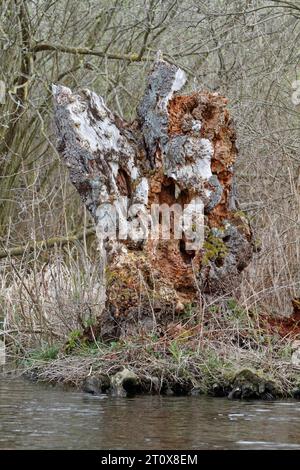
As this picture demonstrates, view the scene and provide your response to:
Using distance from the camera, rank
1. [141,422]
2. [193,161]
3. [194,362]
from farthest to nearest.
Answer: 1. [193,161]
2. [194,362]
3. [141,422]

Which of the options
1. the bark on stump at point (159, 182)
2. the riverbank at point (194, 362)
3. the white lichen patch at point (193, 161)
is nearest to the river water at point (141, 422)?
the riverbank at point (194, 362)

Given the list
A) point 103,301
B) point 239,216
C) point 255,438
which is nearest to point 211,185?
point 239,216

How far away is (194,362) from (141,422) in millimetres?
1771

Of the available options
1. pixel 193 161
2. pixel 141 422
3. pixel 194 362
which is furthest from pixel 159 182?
pixel 141 422

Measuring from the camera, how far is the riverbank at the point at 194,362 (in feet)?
28.5

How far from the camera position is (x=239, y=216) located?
9.91 meters

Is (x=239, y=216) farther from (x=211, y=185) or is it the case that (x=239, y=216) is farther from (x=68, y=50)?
(x=68, y=50)

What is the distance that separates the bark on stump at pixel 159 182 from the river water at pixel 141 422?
1131 millimetres

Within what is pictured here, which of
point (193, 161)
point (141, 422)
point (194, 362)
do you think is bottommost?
point (141, 422)

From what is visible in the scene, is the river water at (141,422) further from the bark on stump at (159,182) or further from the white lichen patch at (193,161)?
the white lichen patch at (193,161)

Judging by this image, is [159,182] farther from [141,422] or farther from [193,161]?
[141,422]

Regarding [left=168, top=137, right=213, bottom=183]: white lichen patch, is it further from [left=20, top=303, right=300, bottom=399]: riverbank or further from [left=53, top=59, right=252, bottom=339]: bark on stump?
[left=20, top=303, right=300, bottom=399]: riverbank

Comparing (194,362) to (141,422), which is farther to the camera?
(194,362)

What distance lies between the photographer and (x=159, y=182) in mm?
9719
